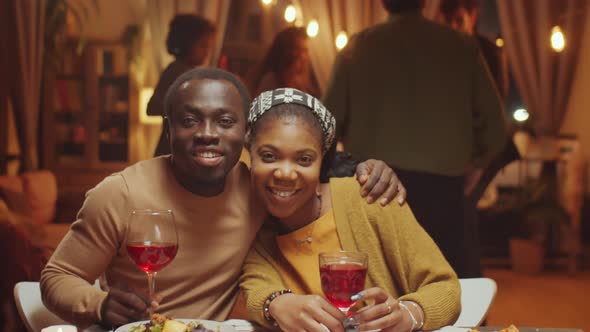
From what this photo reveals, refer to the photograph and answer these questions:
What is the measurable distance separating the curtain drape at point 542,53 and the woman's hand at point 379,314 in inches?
199

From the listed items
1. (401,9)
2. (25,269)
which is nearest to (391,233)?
(401,9)

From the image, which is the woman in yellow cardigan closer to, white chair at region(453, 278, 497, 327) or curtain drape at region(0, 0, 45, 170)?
white chair at region(453, 278, 497, 327)

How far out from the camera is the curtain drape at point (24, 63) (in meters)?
5.59

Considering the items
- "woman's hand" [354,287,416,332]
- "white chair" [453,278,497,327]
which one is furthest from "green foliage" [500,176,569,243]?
"woman's hand" [354,287,416,332]

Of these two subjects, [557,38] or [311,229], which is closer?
[311,229]

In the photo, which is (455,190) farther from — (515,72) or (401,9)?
(515,72)

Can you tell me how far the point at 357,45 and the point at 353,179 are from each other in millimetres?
1343

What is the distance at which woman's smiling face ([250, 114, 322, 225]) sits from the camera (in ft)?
5.44

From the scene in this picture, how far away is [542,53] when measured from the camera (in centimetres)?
617

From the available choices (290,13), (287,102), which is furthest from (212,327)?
(290,13)

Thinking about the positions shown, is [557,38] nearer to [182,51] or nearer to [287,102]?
[182,51]

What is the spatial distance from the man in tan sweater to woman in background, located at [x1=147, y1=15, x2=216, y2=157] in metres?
0.70

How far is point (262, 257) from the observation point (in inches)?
68.9

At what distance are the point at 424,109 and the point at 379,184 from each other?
49.9 inches
